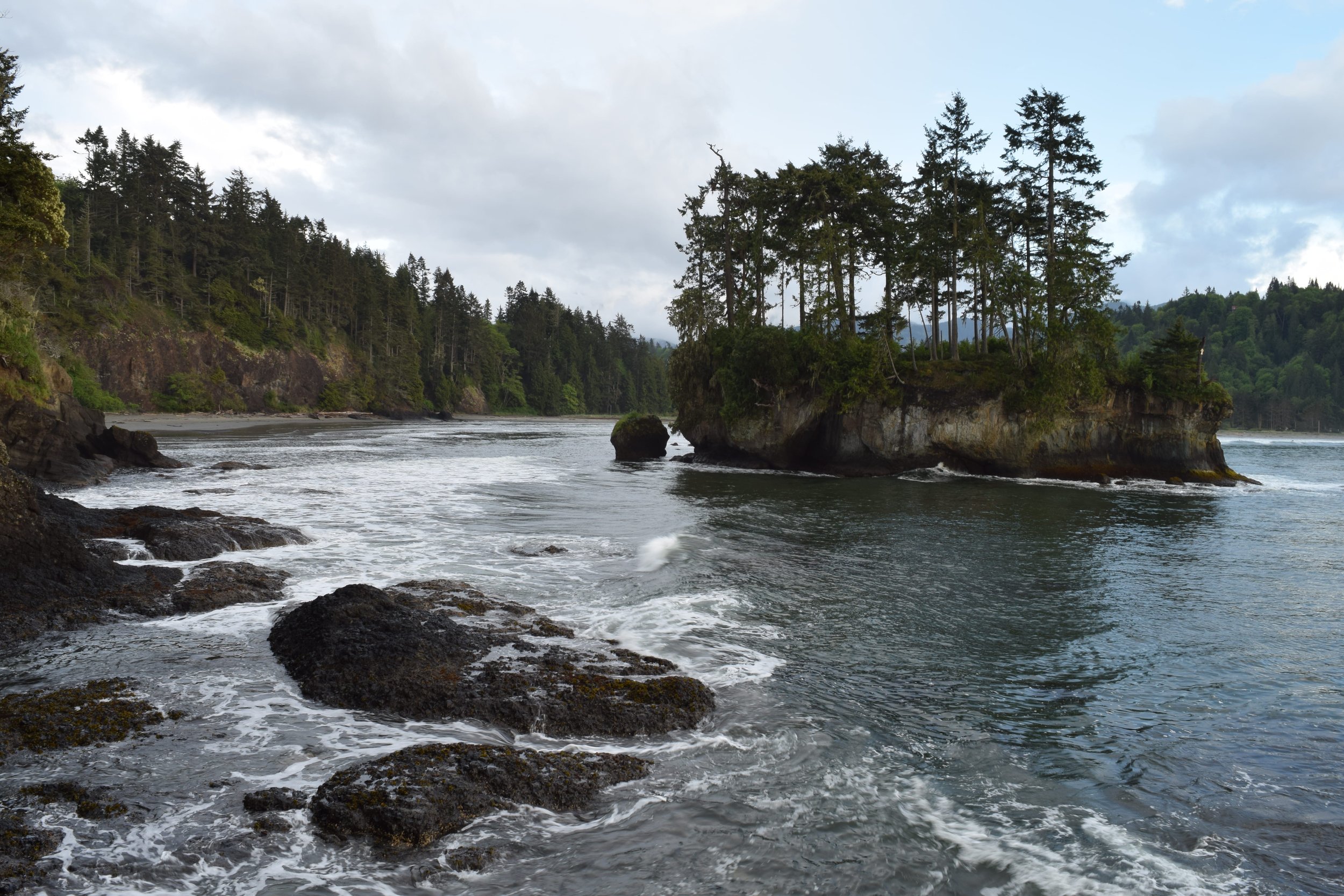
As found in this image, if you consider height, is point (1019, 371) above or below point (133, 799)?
above

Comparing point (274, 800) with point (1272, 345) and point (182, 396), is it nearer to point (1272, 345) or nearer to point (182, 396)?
point (182, 396)

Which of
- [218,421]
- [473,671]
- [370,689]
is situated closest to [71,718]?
[370,689]

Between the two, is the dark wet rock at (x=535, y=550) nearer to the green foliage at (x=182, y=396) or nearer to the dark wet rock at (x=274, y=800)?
the dark wet rock at (x=274, y=800)

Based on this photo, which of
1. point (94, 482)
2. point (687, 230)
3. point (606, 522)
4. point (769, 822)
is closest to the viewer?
point (769, 822)

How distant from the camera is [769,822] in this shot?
5.53m

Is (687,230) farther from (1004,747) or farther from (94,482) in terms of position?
(1004,747)

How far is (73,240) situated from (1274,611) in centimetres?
8797

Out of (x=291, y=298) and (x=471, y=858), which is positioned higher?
(x=291, y=298)

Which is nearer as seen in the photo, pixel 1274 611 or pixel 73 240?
pixel 1274 611

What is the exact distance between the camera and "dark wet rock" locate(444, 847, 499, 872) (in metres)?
4.79

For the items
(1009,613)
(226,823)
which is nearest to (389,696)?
(226,823)

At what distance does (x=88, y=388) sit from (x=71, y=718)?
7039 centimetres

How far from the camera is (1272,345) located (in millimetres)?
136375

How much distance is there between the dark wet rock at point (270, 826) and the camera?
198 inches
